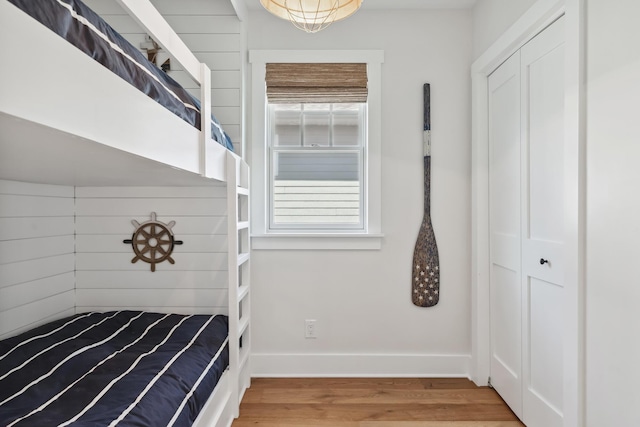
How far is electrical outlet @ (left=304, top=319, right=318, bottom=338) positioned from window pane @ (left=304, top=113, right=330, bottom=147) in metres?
1.24

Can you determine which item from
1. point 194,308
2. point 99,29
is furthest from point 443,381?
point 99,29

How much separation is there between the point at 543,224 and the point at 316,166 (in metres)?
1.48

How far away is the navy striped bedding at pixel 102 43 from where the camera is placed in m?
0.75

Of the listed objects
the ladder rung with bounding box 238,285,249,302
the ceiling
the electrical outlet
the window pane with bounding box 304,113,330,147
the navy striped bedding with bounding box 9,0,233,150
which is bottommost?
the electrical outlet

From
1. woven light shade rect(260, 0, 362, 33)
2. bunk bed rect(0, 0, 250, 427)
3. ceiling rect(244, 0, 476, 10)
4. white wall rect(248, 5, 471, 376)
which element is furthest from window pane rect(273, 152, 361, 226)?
woven light shade rect(260, 0, 362, 33)

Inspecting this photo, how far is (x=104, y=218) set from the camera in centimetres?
241

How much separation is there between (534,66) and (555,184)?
2.04 feet

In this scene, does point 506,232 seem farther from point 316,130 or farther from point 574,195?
point 316,130

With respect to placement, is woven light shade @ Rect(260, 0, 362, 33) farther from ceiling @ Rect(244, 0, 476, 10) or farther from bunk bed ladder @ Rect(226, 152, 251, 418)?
ceiling @ Rect(244, 0, 476, 10)

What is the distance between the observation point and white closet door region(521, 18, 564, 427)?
1.73 metres

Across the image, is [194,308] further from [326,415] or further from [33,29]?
[33,29]

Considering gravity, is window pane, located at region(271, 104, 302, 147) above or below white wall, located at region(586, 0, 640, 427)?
above

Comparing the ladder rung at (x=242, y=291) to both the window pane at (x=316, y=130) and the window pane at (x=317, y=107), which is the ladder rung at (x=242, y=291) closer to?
the window pane at (x=316, y=130)

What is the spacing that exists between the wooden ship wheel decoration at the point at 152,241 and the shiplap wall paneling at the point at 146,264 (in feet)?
0.10
